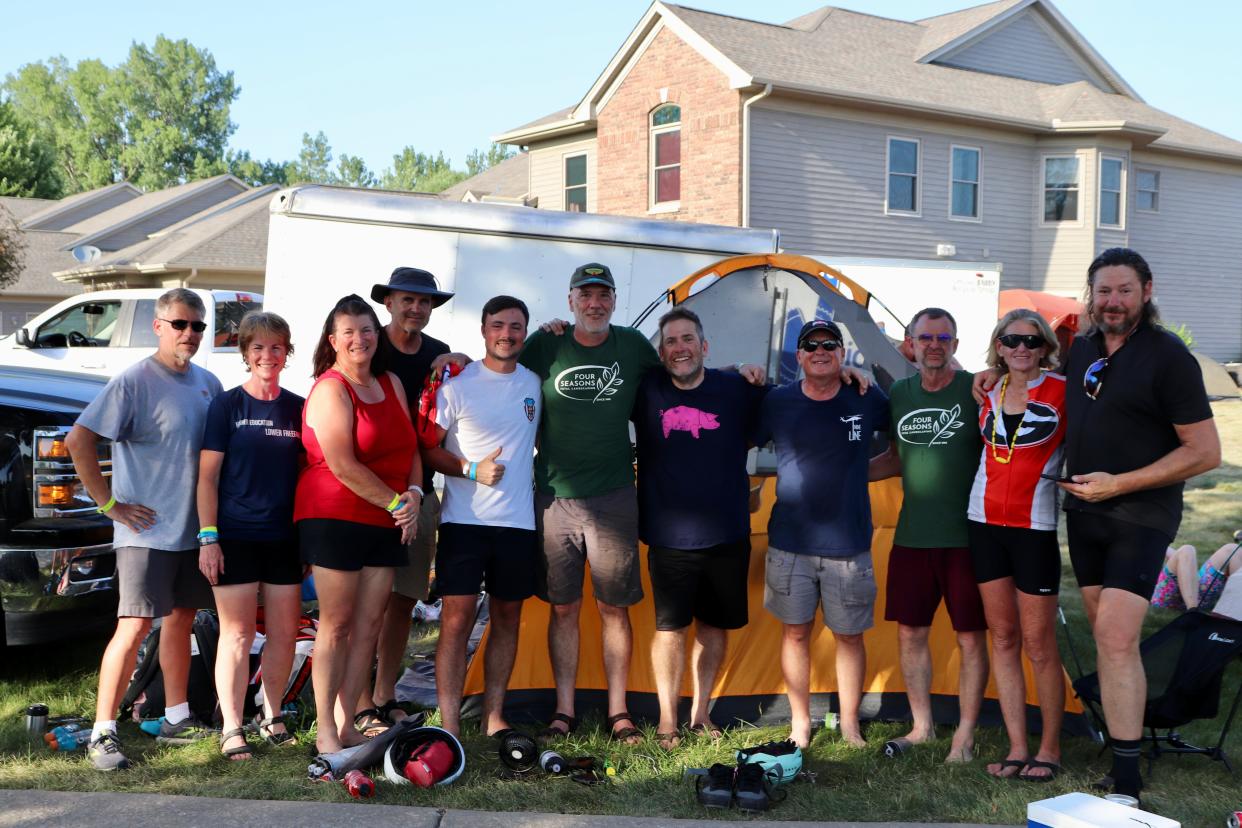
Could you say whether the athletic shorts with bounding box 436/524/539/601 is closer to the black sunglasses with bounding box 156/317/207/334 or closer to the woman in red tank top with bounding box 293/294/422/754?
the woman in red tank top with bounding box 293/294/422/754

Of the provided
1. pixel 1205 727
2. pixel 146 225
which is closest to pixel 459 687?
pixel 1205 727

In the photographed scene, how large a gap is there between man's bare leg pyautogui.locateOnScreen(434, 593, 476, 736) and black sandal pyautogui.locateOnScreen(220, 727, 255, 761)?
0.79 metres

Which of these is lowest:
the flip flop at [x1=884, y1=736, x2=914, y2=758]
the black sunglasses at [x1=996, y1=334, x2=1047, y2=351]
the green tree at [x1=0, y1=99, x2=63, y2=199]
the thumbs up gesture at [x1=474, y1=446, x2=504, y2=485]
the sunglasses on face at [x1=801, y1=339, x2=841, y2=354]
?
the flip flop at [x1=884, y1=736, x2=914, y2=758]

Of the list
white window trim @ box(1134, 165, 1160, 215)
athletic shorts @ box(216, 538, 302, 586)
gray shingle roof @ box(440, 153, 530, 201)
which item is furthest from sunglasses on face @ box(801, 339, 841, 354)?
gray shingle roof @ box(440, 153, 530, 201)

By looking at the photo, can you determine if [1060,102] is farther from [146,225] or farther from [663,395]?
[146,225]

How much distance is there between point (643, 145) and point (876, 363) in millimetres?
14726

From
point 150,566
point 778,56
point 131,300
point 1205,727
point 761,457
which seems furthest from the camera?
point 778,56

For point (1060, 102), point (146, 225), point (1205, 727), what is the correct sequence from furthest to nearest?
point (146, 225) < point (1060, 102) < point (1205, 727)

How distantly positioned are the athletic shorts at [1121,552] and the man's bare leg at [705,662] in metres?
1.54

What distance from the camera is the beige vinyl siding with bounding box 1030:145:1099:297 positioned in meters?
21.4

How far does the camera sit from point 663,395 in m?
4.79

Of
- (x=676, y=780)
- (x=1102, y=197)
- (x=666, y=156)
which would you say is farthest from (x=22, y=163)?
(x=676, y=780)

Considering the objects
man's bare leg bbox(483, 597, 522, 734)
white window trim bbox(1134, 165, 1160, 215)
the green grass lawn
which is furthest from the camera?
white window trim bbox(1134, 165, 1160, 215)

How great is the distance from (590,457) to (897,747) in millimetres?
1776
